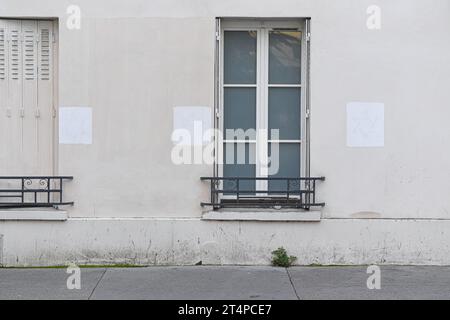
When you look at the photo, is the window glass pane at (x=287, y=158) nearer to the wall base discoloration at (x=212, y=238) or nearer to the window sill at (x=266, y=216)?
the window sill at (x=266, y=216)

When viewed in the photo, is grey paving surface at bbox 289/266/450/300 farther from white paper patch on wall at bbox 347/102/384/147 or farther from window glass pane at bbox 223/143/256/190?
white paper patch on wall at bbox 347/102/384/147

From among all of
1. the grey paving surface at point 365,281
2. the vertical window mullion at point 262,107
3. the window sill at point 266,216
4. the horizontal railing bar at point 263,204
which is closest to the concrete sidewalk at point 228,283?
the grey paving surface at point 365,281

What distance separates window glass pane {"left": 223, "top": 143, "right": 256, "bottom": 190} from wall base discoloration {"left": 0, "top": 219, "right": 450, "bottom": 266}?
2.04ft

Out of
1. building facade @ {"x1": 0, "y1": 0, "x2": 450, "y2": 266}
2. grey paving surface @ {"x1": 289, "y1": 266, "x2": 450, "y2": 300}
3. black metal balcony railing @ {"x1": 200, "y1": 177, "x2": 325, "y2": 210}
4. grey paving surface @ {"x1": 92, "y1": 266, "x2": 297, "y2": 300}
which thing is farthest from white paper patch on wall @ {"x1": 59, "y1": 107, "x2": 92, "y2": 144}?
grey paving surface @ {"x1": 289, "y1": 266, "x2": 450, "y2": 300}

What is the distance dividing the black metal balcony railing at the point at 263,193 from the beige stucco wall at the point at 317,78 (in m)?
0.21

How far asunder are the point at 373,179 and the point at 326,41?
1745 mm

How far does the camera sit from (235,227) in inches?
A: 338

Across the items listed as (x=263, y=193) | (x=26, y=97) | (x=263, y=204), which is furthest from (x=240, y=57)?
(x=26, y=97)

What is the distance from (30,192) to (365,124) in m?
4.13

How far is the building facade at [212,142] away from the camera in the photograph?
8562mm

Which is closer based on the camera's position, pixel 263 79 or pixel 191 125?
pixel 191 125

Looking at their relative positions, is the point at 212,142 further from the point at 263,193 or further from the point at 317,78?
the point at 317,78

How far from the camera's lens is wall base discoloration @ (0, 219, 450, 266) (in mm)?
8586

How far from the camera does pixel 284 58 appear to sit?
29.2ft
